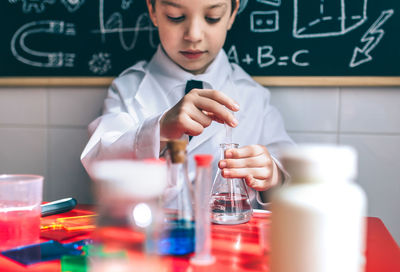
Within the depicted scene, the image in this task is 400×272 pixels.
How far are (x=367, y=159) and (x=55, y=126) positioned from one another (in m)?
1.24

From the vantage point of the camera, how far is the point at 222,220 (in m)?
0.70

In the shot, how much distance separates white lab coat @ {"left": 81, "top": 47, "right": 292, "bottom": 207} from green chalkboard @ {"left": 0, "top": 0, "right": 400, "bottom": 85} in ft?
0.40

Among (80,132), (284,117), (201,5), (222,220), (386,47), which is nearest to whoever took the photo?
(222,220)

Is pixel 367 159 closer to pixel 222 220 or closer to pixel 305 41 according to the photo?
pixel 305 41

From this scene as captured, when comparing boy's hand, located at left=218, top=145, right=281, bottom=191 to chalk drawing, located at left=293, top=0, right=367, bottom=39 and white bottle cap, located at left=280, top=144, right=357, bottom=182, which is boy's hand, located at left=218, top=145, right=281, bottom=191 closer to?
white bottle cap, located at left=280, top=144, right=357, bottom=182

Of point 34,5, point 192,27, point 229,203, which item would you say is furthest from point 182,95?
point 34,5

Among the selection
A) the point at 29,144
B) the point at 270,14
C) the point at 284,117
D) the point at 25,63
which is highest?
the point at 270,14

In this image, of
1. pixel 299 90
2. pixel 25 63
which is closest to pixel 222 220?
pixel 299 90

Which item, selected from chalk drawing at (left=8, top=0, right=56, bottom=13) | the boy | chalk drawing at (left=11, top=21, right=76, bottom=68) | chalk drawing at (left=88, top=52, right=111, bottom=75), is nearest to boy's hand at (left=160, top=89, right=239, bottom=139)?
the boy

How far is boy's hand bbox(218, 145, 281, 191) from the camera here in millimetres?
757

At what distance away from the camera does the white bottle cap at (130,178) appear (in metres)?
0.35

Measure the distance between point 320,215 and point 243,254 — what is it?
0.76ft

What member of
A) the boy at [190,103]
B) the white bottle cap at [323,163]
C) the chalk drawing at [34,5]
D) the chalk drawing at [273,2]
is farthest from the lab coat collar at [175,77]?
the white bottle cap at [323,163]

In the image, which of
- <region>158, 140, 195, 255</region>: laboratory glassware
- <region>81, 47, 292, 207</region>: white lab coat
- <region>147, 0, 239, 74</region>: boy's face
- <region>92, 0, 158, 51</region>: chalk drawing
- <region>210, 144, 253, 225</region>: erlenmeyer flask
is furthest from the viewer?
<region>92, 0, 158, 51</region>: chalk drawing
